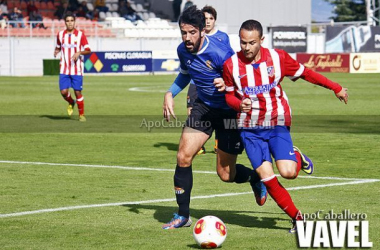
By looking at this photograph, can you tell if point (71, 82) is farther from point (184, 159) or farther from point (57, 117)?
point (184, 159)

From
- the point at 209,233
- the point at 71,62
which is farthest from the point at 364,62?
the point at 209,233

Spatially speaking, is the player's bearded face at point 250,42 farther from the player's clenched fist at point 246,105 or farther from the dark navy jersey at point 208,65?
the dark navy jersey at point 208,65

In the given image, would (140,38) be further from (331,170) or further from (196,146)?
(196,146)

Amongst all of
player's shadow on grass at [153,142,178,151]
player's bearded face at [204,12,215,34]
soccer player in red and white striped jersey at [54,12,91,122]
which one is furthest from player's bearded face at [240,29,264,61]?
soccer player in red and white striped jersey at [54,12,91,122]

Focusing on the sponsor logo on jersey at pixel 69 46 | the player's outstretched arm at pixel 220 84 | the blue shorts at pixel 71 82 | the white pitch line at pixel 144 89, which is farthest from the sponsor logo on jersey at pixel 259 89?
the white pitch line at pixel 144 89

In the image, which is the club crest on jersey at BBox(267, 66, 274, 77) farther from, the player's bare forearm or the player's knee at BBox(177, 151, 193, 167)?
the player's knee at BBox(177, 151, 193, 167)

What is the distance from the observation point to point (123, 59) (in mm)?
41906

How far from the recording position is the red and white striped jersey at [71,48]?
61.3 feet

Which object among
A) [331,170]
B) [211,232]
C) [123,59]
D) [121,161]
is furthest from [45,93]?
[211,232]

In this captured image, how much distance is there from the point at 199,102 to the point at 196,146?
535 mm

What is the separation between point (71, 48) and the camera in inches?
744
